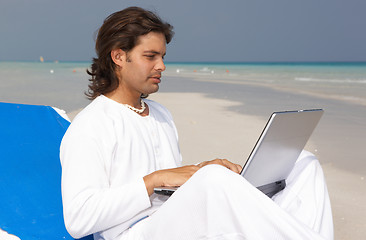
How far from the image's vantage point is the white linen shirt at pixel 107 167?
149 cm

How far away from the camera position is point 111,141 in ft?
5.48

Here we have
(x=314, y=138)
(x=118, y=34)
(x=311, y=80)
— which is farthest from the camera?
(x=311, y=80)

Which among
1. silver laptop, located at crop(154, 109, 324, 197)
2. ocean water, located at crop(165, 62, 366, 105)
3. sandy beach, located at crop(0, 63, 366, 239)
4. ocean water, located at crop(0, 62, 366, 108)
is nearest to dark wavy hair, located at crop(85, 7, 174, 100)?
silver laptop, located at crop(154, 109, 324, 197)

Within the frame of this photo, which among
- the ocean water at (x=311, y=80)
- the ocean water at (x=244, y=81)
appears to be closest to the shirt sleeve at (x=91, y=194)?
the ocean water at (x=244, y=81)

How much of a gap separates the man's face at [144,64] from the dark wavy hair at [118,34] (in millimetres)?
30

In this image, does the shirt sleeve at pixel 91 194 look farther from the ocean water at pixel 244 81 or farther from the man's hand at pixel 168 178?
the ocean water at pixel 244 81

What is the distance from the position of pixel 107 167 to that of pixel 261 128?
4.56 m

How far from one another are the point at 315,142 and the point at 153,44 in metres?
3.79

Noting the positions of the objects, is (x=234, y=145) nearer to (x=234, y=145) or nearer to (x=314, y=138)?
(x=234, y=145)

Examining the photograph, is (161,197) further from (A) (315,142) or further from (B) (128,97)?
(A) (315,142)

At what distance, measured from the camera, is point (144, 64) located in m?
1.91

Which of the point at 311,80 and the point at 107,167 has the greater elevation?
the point at 107,167

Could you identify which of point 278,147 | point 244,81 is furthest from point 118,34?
point 244,81

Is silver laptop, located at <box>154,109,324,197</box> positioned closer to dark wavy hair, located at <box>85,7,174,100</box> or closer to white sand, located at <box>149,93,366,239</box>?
dark wavy hair, located at <box>85,7,174,100</box>
